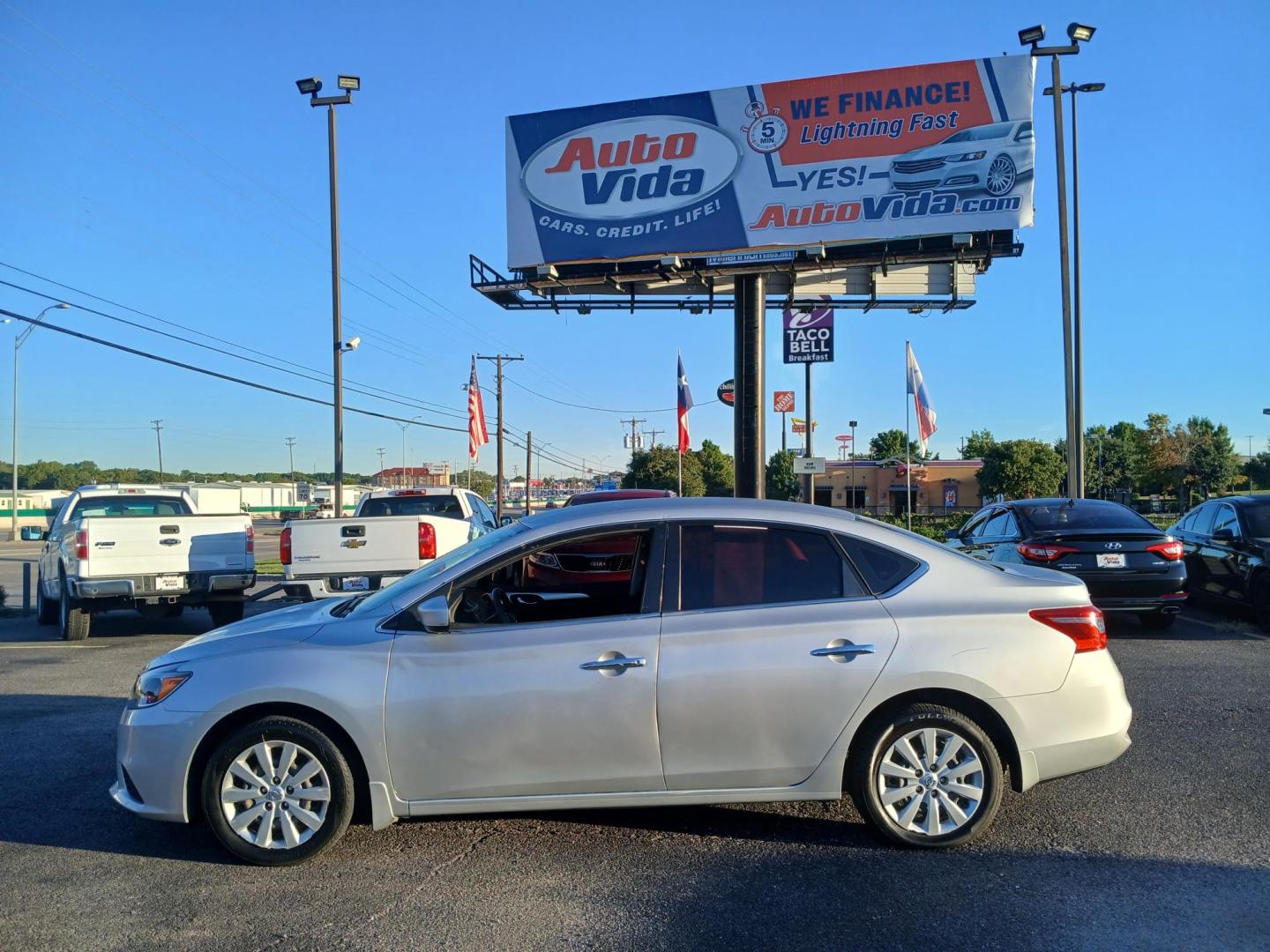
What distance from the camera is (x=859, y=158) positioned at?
18984 mm

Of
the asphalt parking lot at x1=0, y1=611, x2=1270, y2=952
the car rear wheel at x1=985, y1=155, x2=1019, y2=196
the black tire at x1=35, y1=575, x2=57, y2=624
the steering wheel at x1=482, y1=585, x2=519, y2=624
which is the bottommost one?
the asphalt parking lot at x1=0, y1=611, x2=1270, y2=952

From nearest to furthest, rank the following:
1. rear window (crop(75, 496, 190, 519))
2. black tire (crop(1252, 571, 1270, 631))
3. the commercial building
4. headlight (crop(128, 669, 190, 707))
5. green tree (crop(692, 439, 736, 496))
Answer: headlight (crop(128, 669, 190, 707))
black tire (crop(1252, 571, 1270, 631))
rear window (crop(75, 496, 190, 519))
the commercial building
green tree (crop(692, 439, 736, 496))

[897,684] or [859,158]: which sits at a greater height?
[859,158]

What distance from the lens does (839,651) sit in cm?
430

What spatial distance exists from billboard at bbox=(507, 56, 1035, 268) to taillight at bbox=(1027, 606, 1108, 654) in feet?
51.6

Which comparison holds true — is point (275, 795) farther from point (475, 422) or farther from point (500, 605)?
point (475, 422)

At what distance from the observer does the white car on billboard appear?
18.7m

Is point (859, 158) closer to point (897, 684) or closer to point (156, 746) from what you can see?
point (897, 684)

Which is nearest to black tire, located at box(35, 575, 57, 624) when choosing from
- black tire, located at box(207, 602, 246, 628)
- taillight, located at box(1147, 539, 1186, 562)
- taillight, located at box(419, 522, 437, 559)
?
black tire, located at box(207, 602, 246, 628)

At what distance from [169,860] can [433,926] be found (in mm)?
1570

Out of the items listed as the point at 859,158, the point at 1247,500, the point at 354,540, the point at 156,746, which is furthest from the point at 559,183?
the point at 156,746

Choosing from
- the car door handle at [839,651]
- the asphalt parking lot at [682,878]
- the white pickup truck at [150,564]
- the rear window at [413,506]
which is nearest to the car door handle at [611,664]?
the car door handle at [839,651]

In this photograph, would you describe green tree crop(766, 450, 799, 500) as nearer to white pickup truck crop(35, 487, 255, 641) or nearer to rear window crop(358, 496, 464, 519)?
rear window crop(358, 496, 464, 519)

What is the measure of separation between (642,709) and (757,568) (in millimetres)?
886
